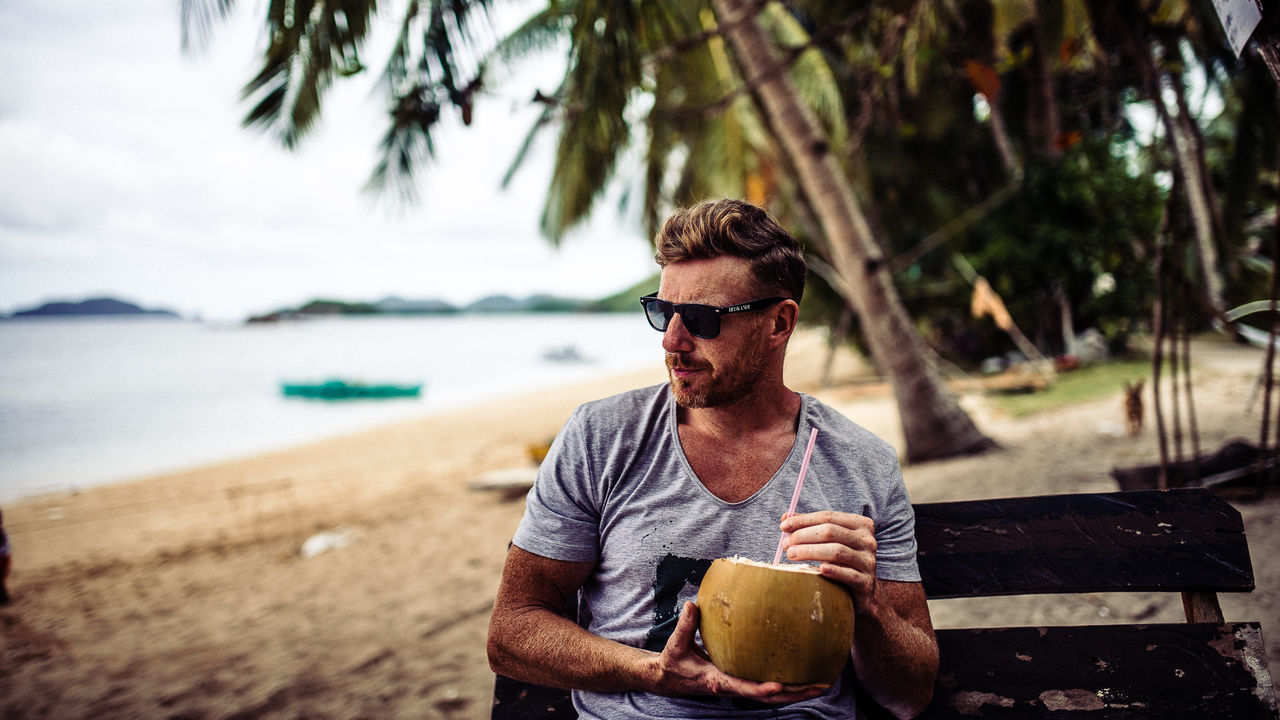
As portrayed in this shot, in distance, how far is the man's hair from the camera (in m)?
1.47

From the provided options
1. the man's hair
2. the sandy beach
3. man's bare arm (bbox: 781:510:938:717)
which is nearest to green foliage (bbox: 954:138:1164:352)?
the sandy beach

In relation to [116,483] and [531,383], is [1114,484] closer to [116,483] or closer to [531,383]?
[116,483]

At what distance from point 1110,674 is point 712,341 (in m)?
1.09

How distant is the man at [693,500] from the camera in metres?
1.35

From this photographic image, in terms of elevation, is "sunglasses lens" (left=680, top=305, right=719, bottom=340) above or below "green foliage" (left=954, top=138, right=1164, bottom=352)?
below

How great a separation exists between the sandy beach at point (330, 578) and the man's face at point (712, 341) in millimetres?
2354

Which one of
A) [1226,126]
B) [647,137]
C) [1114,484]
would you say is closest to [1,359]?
[647,137]

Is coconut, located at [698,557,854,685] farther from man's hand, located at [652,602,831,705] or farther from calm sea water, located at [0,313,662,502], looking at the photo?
calm sea water, located at [0,313,662,502]

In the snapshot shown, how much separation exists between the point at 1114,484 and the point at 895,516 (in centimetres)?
426

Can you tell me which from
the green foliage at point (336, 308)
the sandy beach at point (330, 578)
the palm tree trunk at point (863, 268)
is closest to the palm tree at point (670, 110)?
the palm tree trunk at point (863, 268)

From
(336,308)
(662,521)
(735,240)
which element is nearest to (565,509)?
(662,521)

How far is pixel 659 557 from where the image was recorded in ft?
4.61

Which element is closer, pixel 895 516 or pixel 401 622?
pixel 895 516

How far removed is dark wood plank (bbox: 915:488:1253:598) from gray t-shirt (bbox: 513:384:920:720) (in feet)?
0.72
